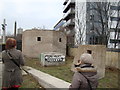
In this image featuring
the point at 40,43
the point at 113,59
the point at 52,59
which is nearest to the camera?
the point at 113,59

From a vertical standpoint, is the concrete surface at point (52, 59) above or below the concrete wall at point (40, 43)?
below

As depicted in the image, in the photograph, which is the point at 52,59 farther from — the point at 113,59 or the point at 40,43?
the point at 40,43

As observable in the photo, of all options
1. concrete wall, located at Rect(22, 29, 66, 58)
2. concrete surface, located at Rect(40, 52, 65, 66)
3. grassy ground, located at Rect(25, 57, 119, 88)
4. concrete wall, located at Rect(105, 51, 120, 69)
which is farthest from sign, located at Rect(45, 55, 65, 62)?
concrete wall, located at Rect(22, 29, 66, 58)

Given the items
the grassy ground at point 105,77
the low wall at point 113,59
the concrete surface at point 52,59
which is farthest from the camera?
the concrete surface at point 52,59

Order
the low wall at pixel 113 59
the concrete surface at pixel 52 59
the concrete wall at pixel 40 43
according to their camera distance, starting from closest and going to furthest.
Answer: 1. the low wall at pixel 113 59
2. the concrete surface at pixel 52 59
3. the concrete wall at pixel 40 43

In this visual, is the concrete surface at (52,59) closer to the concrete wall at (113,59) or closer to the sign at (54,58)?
the sign at (54,58)

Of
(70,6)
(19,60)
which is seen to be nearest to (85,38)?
(70,6)

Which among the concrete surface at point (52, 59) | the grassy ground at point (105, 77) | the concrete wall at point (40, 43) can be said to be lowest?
the grassy ground at point (105, 77)

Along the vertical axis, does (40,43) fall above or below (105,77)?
above

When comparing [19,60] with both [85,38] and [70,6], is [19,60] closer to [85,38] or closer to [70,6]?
[85,38]

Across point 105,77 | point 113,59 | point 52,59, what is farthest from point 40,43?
point 105,77

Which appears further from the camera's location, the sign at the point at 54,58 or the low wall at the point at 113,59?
the sign at the point at 54,58

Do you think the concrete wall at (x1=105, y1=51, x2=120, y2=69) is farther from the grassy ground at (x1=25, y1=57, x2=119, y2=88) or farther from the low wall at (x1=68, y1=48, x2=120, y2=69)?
the grassy ground at (x1=25, y1=57, x2=119, y2=88)

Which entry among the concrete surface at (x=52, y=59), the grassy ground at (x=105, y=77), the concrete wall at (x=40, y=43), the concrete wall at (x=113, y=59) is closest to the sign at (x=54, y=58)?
the concrete surface at (x=52, y=59)
